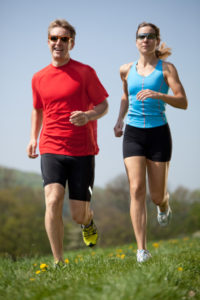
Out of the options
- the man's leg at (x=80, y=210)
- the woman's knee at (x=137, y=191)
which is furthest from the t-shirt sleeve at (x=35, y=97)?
the woman's knee at (x=137, y=191)

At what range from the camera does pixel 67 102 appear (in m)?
4.62

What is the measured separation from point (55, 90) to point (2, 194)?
3245cm

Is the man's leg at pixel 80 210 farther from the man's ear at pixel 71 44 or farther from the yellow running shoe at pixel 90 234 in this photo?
the man's ear at pixel 71 44

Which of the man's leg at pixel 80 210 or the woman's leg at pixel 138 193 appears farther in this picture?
the man's leg at pixel 80 210

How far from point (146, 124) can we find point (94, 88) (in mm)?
759

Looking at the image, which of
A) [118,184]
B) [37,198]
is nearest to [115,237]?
[118,184]

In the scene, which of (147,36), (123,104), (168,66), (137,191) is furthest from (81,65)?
(137,191)

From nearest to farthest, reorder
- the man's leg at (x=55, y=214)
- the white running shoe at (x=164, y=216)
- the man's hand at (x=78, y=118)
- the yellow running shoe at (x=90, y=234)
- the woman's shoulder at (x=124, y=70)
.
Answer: the man's hand at (x=78, y=118) → the man's leg at (x=55, y=214) → the woman's shoulder at (x=124, y=70) → the yellow running shoe at (x=90, y=234) → the white running shoe at (x=164, y=216)

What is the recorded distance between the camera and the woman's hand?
4.44m

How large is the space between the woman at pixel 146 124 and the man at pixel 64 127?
42 centimetres

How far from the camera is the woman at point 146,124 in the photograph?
186 inches

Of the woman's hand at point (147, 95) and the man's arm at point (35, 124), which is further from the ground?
the woman's hand at point (147, 95)

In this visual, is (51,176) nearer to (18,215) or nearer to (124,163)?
(124,163)

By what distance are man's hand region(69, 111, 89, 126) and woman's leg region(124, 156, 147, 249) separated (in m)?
0.79
